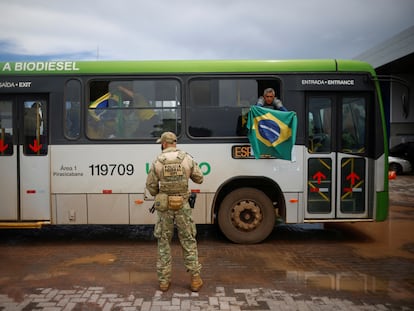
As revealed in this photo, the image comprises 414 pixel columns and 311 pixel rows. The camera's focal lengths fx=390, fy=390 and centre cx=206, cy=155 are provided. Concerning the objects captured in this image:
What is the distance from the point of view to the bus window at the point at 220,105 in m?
6.83

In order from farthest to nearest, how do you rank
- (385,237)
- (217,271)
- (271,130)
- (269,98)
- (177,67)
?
(385,237) < (177,67) < (269,98) < (271,130) < (217,271)

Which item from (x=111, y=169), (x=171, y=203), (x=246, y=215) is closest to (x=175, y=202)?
(x=171, y=203)

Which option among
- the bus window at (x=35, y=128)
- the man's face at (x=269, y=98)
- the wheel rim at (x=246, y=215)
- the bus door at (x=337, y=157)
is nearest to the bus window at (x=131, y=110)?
the bus window at (x=35, y=128)

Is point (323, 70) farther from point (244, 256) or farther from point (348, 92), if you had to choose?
point (244, 256)

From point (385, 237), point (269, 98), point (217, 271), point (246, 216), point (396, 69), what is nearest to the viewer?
point (217, 271)

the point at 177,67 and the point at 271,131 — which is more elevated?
the point at 177,67

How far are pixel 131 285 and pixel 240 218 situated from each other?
8.29ft

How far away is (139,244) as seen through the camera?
23.6 feet

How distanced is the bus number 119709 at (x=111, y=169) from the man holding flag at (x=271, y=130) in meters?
2.16

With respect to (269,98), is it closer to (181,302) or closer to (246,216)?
(246,216)

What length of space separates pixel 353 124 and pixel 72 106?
5.02m

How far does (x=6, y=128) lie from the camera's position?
6.91 m

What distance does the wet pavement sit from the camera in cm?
463

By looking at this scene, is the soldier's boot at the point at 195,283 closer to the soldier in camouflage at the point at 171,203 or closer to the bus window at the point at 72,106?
the soldier in camouflage at the point at 171,203
